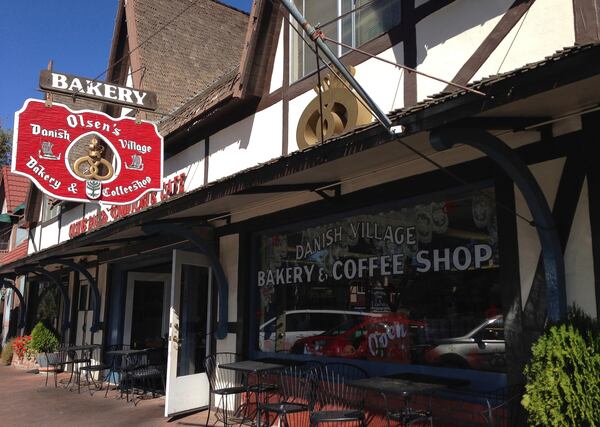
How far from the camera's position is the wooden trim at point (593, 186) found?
402 cm

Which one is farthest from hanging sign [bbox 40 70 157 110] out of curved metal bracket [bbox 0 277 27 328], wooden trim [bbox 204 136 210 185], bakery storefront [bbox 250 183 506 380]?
curved metal bracket [bbox 0 277 27 328]

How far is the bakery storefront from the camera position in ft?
16.8

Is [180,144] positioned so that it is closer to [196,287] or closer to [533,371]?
[196,287]

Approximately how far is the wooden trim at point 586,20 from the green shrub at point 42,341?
1424 centimetres

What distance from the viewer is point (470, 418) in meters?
4.78

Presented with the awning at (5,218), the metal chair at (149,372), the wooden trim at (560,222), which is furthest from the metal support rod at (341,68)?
the awning at (5,218)

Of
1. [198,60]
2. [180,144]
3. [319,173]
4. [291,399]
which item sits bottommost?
[291,399]

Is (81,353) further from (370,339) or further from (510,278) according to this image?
(510,278)

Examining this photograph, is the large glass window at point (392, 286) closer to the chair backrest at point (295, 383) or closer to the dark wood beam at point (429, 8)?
the chair backrest at point (295, 383)

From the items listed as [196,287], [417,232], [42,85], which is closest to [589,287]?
[417,232]

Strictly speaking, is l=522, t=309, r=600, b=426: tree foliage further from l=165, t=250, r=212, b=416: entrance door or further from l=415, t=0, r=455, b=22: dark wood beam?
l=165, t=250, r=212, b=416: entrance door

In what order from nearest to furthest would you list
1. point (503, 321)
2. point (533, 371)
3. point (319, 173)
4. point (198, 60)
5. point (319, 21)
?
point (533, 371) < point (503, 321) < point (319, 173) < point (319, 21) < point (198, 60)

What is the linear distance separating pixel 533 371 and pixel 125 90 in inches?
280

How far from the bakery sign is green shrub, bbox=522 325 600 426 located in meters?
6.39
